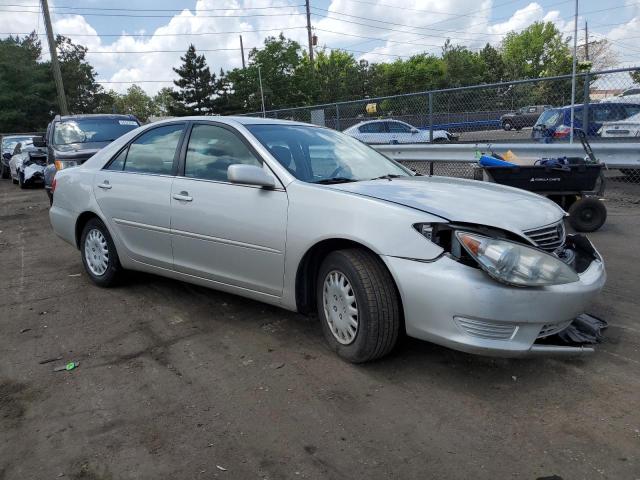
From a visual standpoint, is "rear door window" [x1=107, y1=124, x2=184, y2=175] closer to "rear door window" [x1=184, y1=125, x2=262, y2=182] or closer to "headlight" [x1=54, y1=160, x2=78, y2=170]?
"rear door window" [x1=184, y1=125, x2=262, y2=182]

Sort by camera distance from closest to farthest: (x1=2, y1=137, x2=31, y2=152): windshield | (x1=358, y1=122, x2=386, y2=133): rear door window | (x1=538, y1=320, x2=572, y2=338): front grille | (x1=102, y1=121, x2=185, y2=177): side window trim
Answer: (x1=538, y1=320, x2=572, y2=338): front grille → (x1=102, y1=121, x2=185, y2=177): side window trim → (x1=358, y1=122, x2=386, y2=133): rear door window → (x1=2, y1=137, x2=31, y2=152): windshield

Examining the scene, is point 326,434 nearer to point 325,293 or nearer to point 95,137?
point 325,293

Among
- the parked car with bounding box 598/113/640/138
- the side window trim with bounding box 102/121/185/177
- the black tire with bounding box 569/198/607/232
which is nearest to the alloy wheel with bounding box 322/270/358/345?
the side window trim with bounding box 102/121/185/177

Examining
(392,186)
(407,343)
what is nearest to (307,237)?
(392,186)

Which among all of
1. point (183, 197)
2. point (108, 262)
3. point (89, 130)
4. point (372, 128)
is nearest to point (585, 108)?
point (372, 128)

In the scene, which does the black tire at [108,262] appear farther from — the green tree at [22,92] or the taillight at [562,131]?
the green tree at [22,92]

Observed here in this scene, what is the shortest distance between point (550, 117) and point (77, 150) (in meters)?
8.81

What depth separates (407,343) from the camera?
3723mm

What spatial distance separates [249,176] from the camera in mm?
3580

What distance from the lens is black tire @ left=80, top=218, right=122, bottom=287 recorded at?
5027 mm

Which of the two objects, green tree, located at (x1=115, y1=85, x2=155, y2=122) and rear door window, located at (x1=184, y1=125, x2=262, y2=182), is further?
green tree, located at (x1=115, y1=85, x2=155, y2=122)

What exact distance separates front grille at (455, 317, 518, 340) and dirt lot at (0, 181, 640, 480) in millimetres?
382

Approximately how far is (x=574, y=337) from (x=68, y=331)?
11.9 feet

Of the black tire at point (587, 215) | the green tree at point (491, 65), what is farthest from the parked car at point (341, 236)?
the green tree at point (491, 65)
